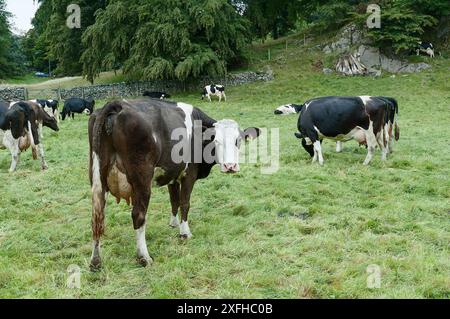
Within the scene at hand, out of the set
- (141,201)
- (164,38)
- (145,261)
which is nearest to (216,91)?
(164,38)

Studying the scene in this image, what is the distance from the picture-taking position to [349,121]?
1100cm

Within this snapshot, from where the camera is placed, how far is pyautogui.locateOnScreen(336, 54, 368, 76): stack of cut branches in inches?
1178

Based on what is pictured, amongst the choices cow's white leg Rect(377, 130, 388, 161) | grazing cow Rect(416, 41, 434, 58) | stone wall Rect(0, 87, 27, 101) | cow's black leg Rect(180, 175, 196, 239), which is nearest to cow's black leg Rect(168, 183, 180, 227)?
cow's black leg Rect(180, 175, 196, 239)

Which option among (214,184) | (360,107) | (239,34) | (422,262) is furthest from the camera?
(239,34)

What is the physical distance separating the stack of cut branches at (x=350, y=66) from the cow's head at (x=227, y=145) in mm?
24813

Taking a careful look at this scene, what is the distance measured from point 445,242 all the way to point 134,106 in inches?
A: 165

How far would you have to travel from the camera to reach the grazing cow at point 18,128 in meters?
11.0

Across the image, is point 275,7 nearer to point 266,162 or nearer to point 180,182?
point 266,162

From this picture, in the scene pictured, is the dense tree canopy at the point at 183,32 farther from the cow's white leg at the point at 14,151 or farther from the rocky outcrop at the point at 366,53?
the cow's white leg at the point at 14,151

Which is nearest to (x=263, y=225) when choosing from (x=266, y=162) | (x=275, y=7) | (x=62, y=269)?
(x=62, y=269)

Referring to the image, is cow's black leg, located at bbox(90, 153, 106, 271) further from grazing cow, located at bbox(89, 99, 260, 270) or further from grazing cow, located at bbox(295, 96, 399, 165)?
grazing cow, located at bbox(295, 96, 399, 165)

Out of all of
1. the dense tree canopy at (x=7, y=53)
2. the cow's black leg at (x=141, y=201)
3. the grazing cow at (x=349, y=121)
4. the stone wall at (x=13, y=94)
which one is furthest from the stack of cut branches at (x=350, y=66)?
the dense tree canopy at (x=7, y=53)

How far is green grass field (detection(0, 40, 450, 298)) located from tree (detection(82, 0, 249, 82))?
1615 cm

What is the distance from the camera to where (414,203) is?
7715 millimetres
